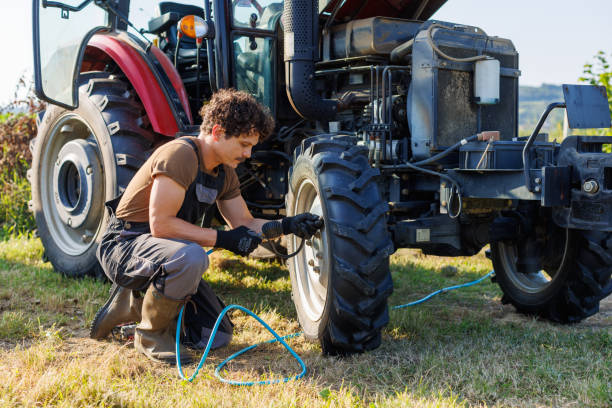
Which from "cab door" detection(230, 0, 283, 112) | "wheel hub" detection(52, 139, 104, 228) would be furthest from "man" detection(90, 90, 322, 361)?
"wheel hub" detection(52, 139, 104, 228)

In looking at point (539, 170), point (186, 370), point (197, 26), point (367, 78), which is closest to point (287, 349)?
point (186, 370)

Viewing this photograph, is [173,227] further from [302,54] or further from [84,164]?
[84,164]

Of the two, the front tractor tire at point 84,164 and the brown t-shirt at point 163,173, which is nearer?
the brown t-shirt at point 163,173

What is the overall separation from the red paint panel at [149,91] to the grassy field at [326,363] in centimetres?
125

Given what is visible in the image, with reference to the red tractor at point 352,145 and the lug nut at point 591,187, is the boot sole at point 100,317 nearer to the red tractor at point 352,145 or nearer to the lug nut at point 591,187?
the red tractor at point 352,145

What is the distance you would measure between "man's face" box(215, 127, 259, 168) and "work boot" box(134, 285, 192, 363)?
75cm

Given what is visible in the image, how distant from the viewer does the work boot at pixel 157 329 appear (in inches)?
123

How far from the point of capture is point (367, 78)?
4.20 meters

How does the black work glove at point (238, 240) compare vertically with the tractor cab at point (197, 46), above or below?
below

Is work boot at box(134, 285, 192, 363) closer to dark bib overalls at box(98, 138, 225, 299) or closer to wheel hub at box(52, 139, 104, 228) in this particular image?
dark bib overalls at box(98, 138, 225, 299)

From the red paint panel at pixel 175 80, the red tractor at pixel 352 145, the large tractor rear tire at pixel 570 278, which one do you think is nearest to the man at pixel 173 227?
the red tractor at pixel 352 145

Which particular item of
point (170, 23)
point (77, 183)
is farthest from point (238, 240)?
point (170, 23)

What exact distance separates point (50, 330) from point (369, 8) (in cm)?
300

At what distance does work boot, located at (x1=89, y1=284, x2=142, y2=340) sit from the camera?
3422mm
